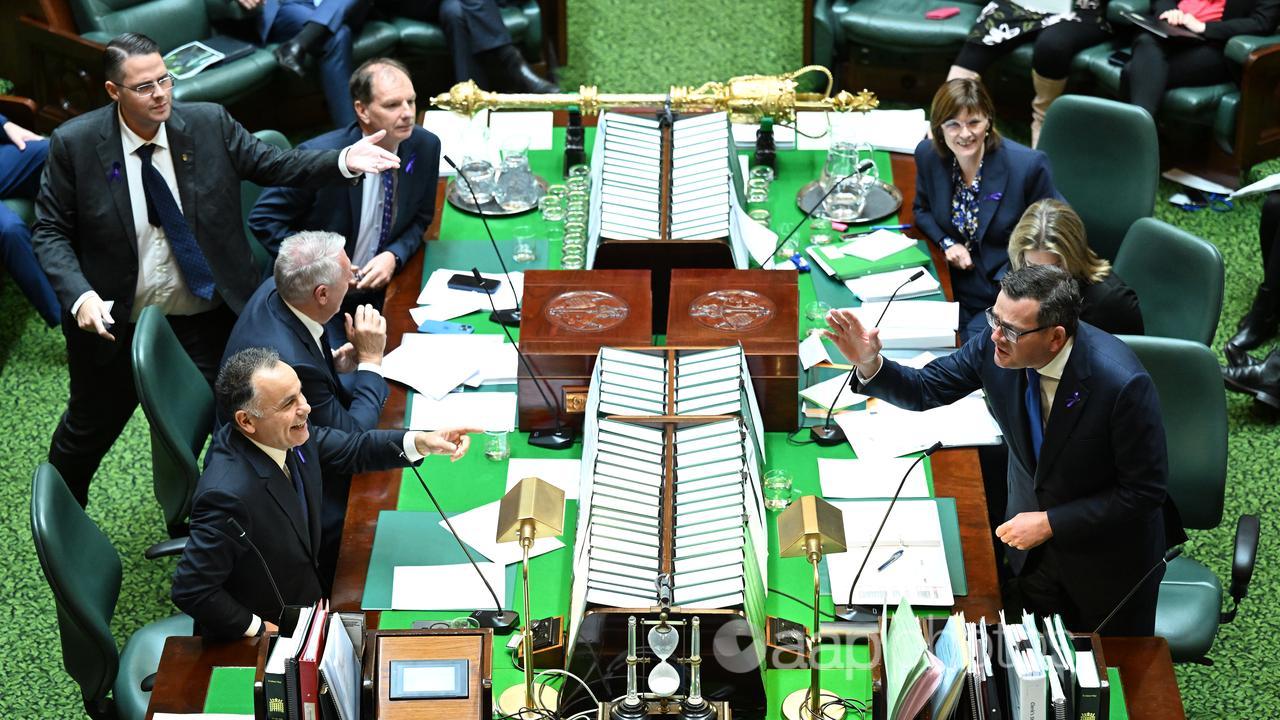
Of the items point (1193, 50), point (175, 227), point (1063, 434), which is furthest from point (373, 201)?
point (1193, 50)

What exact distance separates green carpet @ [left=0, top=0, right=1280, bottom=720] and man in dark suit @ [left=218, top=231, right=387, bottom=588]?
2.86 ft

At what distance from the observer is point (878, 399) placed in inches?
155

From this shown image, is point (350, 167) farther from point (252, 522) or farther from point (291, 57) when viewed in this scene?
point (291, 57)


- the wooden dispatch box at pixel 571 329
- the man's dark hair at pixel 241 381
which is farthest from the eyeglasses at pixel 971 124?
the man's dark hair at pixel 241 381

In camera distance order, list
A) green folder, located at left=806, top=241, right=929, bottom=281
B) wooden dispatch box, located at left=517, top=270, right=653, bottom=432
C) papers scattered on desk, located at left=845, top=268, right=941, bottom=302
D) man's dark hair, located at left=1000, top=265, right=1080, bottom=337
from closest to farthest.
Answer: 1. man's dark hair, located at left=1000, top=265, right=1080, bottom=337
2. wooden dispatch box, located at left=517, top=270, right=653, bottom=432
3. papers scattered on desk, located at left=845, top=268, right=941, bottom=302
4. green folder, located at left=806, top=241, right=929, bottom=281

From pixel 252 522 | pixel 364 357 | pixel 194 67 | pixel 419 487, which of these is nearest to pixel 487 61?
pixel 194 67

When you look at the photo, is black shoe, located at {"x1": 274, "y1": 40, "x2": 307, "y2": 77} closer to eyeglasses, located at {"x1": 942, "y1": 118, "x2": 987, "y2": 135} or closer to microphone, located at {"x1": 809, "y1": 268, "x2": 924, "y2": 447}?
eyeglasses, located at {"x1": 942, "y1": 118, "x2": 987, "y2": 135}

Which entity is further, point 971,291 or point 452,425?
point 971,291

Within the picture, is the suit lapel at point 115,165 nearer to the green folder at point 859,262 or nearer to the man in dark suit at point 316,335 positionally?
the man in dark suit at point 316,335

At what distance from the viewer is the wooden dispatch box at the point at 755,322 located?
379 centimetres

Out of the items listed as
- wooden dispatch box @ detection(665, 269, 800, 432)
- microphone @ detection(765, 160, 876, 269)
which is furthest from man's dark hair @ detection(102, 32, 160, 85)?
microphone @ detection(765, 160, 876, 269)

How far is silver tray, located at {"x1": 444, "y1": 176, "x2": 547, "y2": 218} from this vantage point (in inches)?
193

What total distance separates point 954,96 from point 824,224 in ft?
1.93

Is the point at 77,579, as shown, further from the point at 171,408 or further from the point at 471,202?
the point at 471,202
